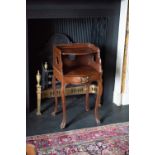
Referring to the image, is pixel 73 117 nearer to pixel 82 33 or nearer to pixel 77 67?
pixel 77 67

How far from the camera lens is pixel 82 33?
2945 millimetres

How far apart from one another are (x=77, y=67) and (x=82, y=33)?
516 millimetres

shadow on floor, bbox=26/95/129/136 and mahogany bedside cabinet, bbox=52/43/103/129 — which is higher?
mahogany bedside cabinet, bbox=52/43/103/129

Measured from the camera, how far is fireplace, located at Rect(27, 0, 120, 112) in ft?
8.78

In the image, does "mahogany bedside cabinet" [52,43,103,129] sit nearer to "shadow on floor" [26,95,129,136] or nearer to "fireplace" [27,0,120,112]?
"shadow on floor" [26,95,129,136]

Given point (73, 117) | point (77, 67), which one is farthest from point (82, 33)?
point (73, 117)

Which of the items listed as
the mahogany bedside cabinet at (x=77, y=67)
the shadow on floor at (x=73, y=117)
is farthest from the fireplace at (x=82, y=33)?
the mahogany bedside cabinet at (x=77, y=67)

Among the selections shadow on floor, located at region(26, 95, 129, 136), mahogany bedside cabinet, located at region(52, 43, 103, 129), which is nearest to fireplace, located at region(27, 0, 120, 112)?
shadow on floor, located at region(26, 95, 129, 136)

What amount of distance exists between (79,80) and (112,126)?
52 centimetres

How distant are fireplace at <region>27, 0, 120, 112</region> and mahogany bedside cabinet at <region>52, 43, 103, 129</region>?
29 centimetres

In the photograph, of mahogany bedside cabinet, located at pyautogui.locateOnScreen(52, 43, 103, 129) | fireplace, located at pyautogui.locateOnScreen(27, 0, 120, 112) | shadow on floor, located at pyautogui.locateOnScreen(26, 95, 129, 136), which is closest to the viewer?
mahogany bedside cabinet, located at pyautogui.locateOnScreen(52, 43, 103, 129)
